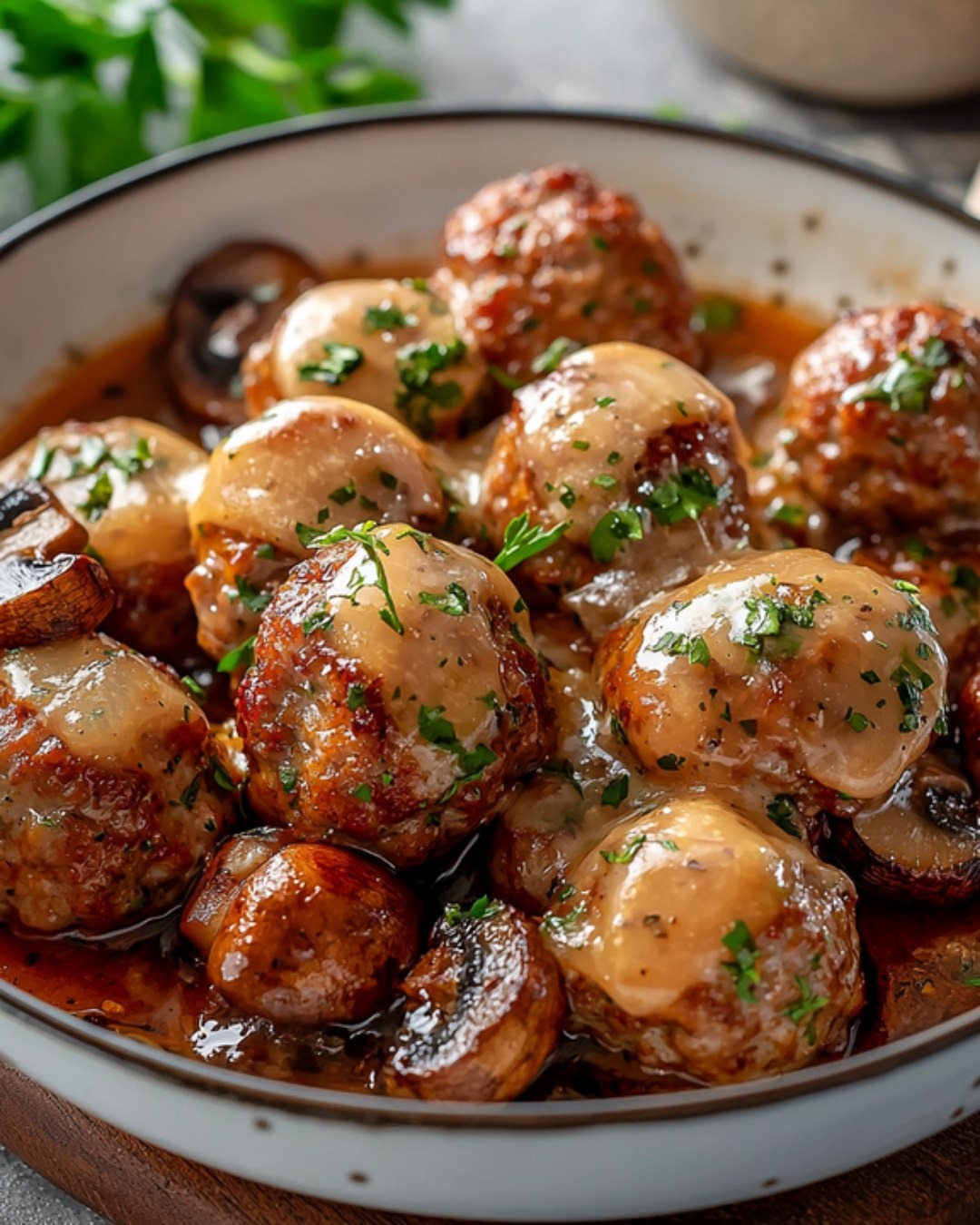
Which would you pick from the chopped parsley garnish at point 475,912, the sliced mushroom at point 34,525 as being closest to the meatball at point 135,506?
the sliced mushroom at point 34,525

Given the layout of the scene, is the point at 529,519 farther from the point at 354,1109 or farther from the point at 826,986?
the point at 354,1109

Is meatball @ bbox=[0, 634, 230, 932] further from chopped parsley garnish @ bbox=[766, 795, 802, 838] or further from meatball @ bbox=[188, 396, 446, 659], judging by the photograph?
chopped parsley garnish @ bbox=[766, 795, 802, 838]

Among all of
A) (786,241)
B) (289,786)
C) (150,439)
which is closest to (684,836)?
(289,786)

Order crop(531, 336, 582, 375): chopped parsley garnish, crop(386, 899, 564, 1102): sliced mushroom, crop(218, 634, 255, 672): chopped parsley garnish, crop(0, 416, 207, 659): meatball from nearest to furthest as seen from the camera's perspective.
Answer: crop(386, 899, 564, 1102): sliced mushroom → crop(218, 634, 255, 672): chopped parsley garnish → crop(0, 416, 207, 659): meatball → crop(531, 336, 582, 375): chopped parsley garnish

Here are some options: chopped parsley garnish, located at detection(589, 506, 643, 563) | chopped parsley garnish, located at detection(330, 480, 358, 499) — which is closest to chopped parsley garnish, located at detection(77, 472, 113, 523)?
chopped parsley garnish, located at detection(330, 480, 358, 499)

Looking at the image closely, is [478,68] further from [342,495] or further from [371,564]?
[371,564]
